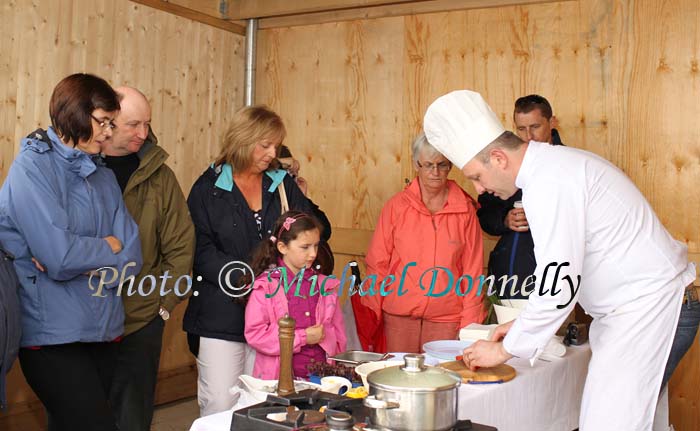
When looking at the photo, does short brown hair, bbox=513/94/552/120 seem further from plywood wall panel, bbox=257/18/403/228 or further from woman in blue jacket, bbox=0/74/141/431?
woman in blue jacket, bbox=0/74/141/431

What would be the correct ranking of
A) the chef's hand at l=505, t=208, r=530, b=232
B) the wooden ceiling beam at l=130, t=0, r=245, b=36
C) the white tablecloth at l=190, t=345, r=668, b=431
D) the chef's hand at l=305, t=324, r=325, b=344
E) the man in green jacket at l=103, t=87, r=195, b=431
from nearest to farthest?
the white tablecloth at l=190, t=345, r=668, b=431
the chef's hand at l=305, t=324, r=325, b=344
the man in green jacket at l=103, t=87, r=195, b=431
the chef's hand at l=505, t=208, r=530, b=232
the wooden ceiling beam at l=130, t=0, r=245, b=36

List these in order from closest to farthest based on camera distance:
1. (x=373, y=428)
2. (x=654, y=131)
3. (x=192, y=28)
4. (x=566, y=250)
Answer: (x=373, y=428) < (x=566, y=250) < (x=654, y=131) < (x=192, y=28)

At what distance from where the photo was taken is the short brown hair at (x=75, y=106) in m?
2.65

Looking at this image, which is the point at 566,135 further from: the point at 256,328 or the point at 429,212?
the point at 256,328

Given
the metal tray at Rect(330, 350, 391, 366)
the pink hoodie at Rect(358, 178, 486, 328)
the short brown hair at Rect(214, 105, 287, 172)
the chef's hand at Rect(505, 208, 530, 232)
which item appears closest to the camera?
the metal tray at Rect(330, 350, 391, 366)

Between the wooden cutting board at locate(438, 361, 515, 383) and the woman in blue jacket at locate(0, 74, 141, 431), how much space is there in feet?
3.87

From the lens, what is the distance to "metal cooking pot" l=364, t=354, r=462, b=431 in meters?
1.65

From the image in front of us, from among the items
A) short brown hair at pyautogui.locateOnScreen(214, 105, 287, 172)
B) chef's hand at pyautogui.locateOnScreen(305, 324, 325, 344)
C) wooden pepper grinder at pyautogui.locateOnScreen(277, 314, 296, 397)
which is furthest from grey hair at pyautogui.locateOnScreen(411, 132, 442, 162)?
wooden pepper grinder at pyautogui.locateOnScreen(277, 314, 296, 397)

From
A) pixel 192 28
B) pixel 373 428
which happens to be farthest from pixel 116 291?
pixel 192 28

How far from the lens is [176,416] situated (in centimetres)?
463

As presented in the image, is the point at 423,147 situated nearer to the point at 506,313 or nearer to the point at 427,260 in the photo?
the point at 427,260

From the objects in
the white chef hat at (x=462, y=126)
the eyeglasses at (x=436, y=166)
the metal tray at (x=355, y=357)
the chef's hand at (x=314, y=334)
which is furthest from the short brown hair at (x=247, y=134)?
the metal tray at (x=355, y=357)

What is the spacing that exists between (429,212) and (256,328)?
105cm

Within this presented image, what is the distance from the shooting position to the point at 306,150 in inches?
208
